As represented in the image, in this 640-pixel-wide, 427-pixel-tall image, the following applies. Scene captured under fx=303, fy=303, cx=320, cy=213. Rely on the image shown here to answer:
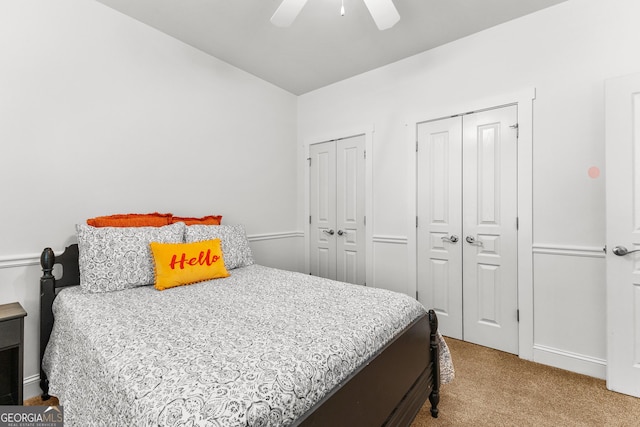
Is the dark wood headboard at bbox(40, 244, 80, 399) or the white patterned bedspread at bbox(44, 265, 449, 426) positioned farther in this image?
the dark wood headboard at bbox(40, 244, 80, 399)

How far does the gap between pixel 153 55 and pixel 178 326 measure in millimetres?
2338

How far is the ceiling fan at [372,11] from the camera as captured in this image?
1.86 m

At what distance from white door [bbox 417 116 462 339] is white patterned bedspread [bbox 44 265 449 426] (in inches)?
41.1

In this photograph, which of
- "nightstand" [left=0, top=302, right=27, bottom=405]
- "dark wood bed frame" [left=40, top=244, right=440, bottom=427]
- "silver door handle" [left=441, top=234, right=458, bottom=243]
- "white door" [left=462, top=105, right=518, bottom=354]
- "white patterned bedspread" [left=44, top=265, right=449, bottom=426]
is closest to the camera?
"white patterned bedspread" [left=44, top=265, right=449, bottom=426]

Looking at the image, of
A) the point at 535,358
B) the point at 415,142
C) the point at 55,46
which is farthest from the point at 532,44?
the point at 55,46

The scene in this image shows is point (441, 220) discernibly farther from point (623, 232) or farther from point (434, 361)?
point (434, 361)

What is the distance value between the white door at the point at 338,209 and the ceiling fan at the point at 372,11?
1512mm

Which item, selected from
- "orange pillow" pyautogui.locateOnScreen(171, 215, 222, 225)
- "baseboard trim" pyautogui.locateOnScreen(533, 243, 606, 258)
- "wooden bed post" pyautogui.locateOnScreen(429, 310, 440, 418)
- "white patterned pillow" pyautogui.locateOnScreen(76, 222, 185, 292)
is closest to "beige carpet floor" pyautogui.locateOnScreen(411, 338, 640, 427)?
"wooden bed post" pyautogui.locateOnScreen(429, 310, 440, 418)

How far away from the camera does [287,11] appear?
193 cm

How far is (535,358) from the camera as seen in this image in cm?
239

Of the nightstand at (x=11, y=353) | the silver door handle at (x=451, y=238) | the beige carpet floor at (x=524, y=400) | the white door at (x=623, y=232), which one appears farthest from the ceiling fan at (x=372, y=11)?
the beige carpet floor at (x=524, y=400)

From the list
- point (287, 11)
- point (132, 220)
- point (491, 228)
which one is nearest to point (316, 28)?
point (287, 11)

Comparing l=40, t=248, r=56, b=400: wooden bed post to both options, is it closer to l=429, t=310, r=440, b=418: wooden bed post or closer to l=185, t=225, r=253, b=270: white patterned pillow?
l=185, t=225, r=253, b=270: white patterned pillow

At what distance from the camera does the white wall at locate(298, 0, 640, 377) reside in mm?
2146
